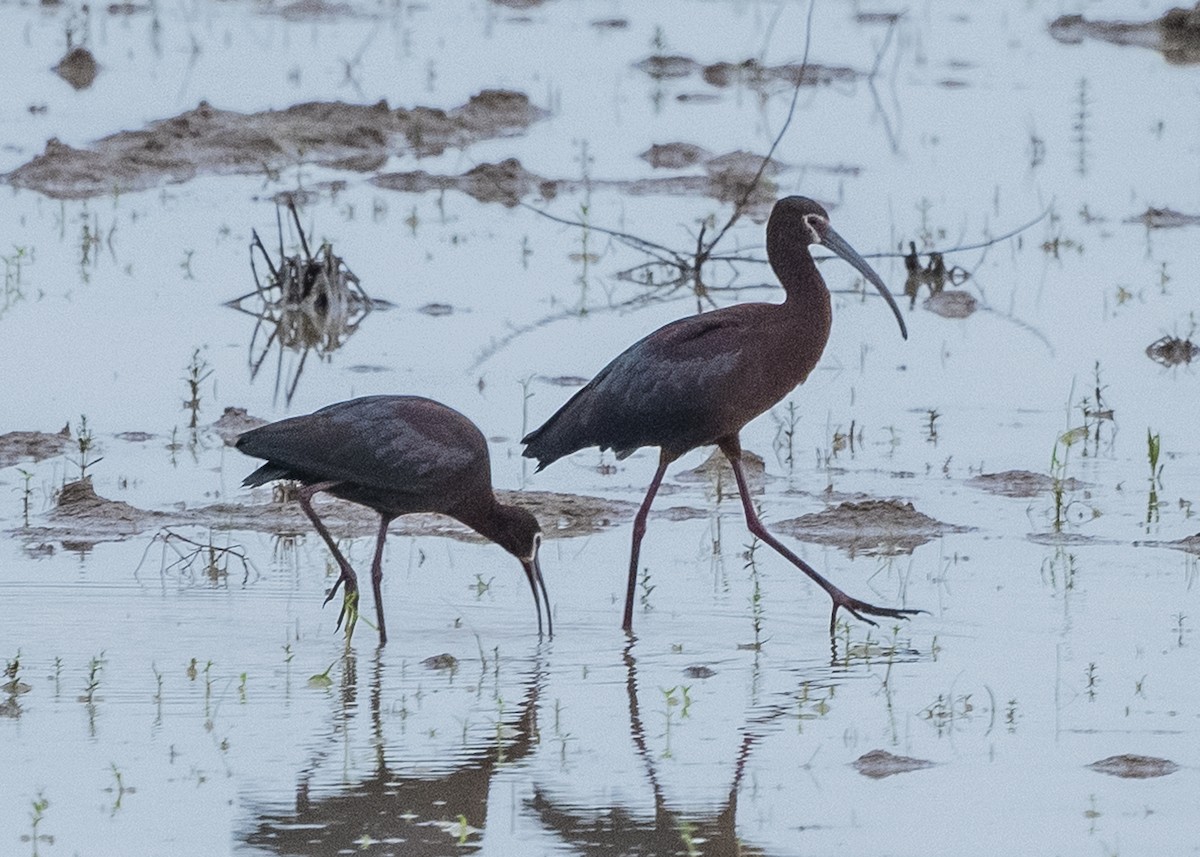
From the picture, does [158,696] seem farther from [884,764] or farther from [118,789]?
[884,764]

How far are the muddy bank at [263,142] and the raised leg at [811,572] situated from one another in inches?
261

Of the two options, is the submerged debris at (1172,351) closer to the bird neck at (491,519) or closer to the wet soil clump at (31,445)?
the bird neck at (491,519)

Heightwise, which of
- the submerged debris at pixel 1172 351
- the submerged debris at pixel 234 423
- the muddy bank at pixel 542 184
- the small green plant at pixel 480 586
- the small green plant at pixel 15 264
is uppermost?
the muddy bank at pixel 542 184

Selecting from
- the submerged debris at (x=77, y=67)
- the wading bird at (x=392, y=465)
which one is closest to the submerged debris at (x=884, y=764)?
the wading bird at (x=392, y=465)

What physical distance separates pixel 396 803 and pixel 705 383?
226 centimetres

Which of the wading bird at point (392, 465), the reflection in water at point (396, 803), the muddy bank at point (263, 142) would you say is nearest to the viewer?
the reflection in water at point (396, 803)

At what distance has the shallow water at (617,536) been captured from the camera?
19.2 ft

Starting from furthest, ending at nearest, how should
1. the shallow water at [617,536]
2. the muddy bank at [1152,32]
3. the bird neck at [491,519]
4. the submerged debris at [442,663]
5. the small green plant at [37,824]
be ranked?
the muddy bank at [1152,32] → the bird neck at [491,519] → the submerged debris at [442,663] → the shallow water at [617,536] → the small green plant at [37,824]

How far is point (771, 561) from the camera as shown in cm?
820

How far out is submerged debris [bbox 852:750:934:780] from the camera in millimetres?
6031

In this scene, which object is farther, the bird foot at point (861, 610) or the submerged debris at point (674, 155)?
the submerged debris at point (674, 155)

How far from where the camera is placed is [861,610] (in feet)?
24.1

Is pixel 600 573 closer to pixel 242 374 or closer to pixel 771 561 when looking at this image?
pixel 771 561

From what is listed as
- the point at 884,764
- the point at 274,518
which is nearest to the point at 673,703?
the point at 884,764
